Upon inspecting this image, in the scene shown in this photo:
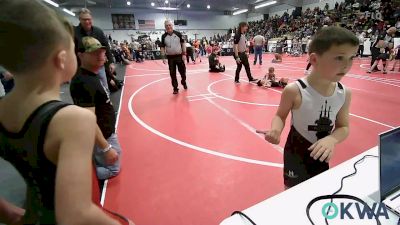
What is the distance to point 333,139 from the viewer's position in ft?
4.69

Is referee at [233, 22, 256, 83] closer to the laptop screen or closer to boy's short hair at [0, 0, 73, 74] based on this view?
the laptop screen

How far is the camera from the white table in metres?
0.99

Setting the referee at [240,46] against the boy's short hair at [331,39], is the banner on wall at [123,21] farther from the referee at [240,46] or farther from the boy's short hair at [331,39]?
the boy's short hair at [331,39]

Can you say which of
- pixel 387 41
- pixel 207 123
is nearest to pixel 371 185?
pixel 207 123

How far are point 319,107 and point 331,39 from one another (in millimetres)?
416

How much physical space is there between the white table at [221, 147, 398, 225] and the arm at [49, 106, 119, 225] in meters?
0.54

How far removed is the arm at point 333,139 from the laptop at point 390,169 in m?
0.30

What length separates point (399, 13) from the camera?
50.6ft

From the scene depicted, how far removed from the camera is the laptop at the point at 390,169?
1008 mm

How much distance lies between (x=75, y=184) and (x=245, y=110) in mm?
4748

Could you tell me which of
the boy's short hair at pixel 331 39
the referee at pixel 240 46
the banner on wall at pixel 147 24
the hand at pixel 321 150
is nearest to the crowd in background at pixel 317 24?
the referee at pixel 240 46

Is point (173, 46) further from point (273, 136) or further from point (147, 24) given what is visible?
point (147, 24)

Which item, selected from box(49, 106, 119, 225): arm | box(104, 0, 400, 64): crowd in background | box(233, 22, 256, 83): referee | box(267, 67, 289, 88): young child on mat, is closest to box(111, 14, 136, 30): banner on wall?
box(104, 0, 400, 64): crowd in background

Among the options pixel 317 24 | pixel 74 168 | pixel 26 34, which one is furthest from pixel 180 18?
pixel 74 168
